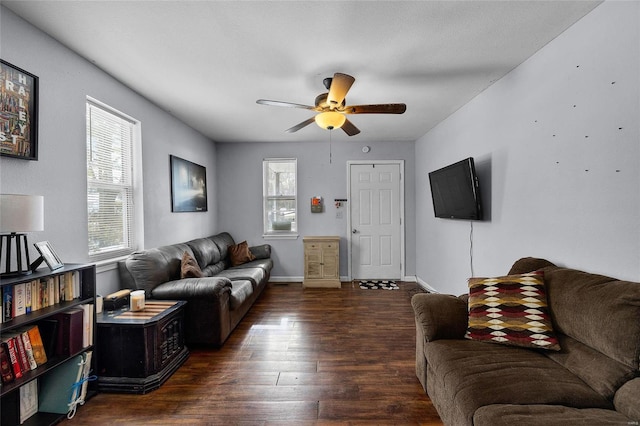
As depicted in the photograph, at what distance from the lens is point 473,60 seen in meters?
2.38

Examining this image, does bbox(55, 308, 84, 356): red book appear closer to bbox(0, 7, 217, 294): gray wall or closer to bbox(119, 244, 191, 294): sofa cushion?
bbox(0, 7, 217, 294): gray wall

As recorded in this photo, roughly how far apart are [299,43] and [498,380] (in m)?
2.47

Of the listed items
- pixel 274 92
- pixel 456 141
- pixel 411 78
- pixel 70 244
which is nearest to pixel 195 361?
Answer: pixel 70 244

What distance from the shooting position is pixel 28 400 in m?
1.71

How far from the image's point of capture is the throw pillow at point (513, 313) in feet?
5.48

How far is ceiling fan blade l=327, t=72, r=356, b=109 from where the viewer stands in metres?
2.14

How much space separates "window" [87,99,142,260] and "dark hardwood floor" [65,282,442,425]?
4.22 feet

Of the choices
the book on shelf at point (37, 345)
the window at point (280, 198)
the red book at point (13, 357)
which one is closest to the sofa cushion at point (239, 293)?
the book on shelf at point (37, 345)

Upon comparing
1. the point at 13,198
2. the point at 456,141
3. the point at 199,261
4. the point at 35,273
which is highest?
the point at 456,141

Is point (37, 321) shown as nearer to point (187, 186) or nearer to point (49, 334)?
point (49, 334)

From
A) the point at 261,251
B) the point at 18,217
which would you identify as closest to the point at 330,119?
the point at 18,217

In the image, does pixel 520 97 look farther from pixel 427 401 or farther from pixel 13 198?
pixel 13 198

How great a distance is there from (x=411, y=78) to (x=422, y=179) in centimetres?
240

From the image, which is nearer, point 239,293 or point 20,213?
point 20,213
